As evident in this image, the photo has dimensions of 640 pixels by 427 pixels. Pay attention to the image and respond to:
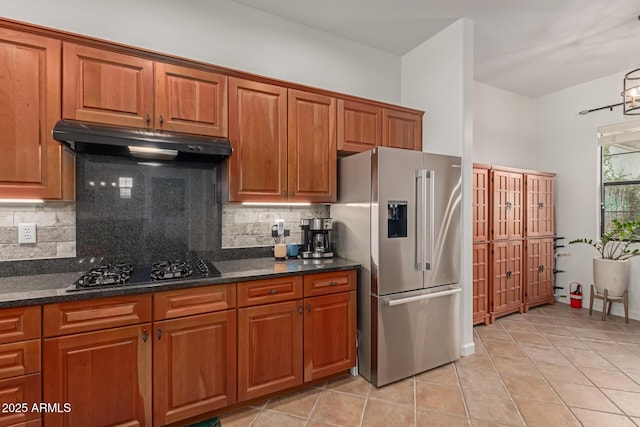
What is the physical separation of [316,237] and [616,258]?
13.4 ft

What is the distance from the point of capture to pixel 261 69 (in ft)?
9.27

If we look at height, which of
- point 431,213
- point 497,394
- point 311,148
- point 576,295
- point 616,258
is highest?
point 311,148

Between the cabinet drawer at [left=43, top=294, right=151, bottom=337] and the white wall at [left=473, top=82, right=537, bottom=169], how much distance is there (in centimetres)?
424

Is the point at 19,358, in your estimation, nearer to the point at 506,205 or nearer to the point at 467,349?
the point at 467,349

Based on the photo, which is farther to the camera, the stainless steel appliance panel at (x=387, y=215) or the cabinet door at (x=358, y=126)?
the cabinet door at (x=358, y=126)

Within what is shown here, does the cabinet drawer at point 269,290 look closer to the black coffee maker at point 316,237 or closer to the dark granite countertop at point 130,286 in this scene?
the dark granite countertop at point 130,286

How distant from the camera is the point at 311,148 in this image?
2650 millimetres

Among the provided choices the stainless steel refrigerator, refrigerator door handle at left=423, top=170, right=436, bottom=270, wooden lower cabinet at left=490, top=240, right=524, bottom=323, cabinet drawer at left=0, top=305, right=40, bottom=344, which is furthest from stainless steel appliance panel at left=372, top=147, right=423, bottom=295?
cabinet drawer at left=0, top=305, right=40, bottom=344

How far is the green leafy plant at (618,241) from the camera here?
3.77 meters

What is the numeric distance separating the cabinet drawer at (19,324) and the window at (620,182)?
19.6 feet

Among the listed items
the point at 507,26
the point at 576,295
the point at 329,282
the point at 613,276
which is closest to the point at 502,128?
the point at 507,26

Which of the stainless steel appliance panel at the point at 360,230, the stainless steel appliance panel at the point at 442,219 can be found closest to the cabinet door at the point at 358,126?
the stainless steel appliance panel at the point at 360,230

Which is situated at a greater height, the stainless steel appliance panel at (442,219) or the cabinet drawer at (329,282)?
the stainless steel appliance panel at (442,219)

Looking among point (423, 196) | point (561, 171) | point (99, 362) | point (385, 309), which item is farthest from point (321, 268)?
point (561, 171)
